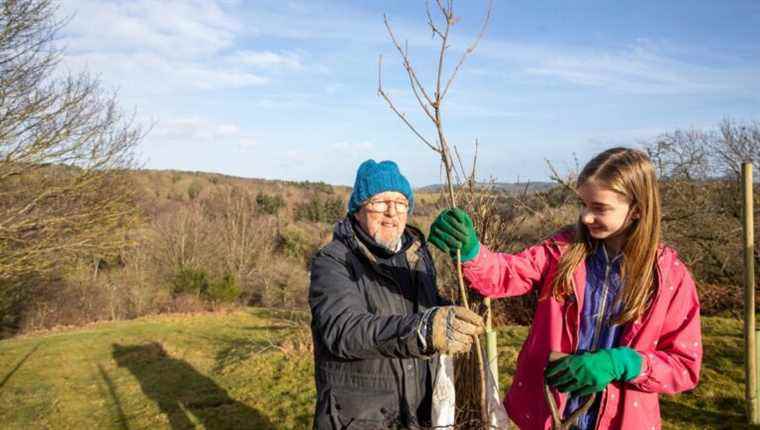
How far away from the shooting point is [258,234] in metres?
28.5

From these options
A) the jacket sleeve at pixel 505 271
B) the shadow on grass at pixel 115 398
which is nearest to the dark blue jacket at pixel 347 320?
the jacket sleeve at pixel 505 271

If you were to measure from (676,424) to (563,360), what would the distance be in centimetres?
388

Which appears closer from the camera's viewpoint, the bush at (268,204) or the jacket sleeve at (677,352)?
Answer: the jacket sleeve at (677,352)

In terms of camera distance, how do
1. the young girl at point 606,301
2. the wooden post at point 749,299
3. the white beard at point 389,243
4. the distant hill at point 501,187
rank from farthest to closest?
the wooden post at point 749,299, the distant hill at point 501,187, the white beard at point 389,243, the young girl at point 606,301

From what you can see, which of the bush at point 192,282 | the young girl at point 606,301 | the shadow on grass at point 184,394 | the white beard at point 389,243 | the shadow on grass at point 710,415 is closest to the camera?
the young girl at point 606,301

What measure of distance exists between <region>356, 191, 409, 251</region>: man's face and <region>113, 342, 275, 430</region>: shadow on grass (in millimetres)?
4604

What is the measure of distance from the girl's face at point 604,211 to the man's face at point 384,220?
68 centimetres

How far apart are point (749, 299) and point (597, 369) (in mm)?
3355

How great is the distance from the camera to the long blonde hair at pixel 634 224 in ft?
5.42

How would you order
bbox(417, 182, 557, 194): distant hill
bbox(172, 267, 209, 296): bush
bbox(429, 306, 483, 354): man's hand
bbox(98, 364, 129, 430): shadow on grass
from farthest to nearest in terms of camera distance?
bbox(172, 267, 209, 296): bush, bbox(98, 364, 129, 430): shadow on grass, bbox(417, 182, 557, 194): distant hill, bbox(429, 306, 483, 354): man's hand

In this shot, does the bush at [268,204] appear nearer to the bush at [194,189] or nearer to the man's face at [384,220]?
the bush at [194,189]

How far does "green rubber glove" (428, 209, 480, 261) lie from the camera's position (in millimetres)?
1619

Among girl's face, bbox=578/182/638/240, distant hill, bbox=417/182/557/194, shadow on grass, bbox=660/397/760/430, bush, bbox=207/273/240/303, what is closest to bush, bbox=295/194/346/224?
bush, bbox=207/273/240/303

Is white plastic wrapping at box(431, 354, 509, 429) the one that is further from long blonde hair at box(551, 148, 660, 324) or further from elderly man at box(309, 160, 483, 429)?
long blonde hair at box(551, 148, 660, 324)
